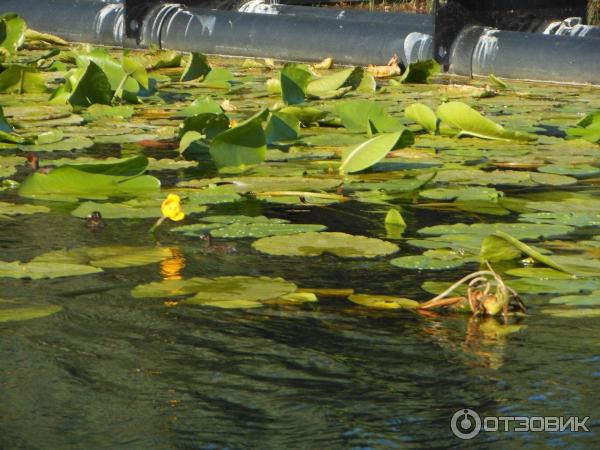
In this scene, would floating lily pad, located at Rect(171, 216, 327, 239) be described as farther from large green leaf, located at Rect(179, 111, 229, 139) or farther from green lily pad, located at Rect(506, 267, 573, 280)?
large green leaf, located at Rect(179, 111, 229, 139)

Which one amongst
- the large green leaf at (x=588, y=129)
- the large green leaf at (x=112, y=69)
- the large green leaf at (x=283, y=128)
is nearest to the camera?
the large green leaf at (x=283, y=128)

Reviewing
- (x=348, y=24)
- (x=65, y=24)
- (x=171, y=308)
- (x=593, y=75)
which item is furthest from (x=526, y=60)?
(x=171, y=308)

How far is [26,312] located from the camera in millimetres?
2156

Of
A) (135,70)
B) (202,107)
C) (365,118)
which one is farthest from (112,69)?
(365,118)

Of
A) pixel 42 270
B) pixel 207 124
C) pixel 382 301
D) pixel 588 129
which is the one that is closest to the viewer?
pixel 382 301

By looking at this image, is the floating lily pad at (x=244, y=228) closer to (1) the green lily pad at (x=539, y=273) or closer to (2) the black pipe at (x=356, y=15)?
(1) the green lily pad at (x=539, y=273)

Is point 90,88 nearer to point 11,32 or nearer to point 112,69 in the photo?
point 112,69

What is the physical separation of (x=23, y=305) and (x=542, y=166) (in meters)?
1.94

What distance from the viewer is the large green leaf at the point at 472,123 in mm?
4094

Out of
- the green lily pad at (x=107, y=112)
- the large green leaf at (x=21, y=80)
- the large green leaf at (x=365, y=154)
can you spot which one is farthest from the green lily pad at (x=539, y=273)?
the large green leaf at (x=21, y=80)

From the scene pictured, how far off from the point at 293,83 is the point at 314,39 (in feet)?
8.03

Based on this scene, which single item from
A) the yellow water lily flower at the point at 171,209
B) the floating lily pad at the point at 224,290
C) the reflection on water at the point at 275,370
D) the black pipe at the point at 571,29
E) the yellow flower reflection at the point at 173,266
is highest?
the black pipe at the point at 571,29

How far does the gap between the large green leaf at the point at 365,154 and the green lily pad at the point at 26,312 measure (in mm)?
1433

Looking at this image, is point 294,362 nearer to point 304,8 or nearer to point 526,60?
point 526,60
